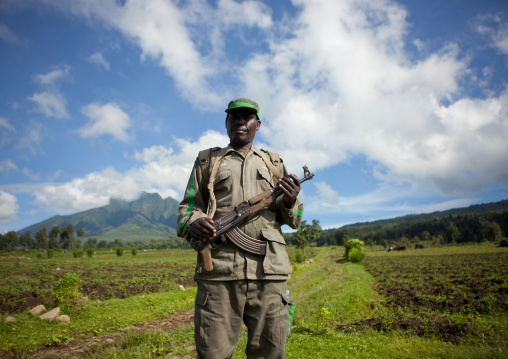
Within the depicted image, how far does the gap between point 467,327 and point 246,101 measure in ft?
27.7

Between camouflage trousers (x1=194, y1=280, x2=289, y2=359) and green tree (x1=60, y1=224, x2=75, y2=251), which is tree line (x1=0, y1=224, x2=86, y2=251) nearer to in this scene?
green tree (x1=60, y1=224, x2=75, y2=251)

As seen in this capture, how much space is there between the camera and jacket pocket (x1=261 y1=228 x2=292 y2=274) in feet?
8.83

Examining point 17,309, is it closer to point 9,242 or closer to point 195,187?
point 195,187

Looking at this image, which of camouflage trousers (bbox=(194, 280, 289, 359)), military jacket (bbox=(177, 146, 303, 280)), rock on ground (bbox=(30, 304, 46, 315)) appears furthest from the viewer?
rock on ground (bbox=(30, 304, 46, 315))

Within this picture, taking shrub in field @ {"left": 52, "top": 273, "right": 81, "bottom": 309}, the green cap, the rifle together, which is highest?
the green cap

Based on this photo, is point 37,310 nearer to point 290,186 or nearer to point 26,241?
point 290,186

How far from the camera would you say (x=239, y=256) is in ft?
8.86

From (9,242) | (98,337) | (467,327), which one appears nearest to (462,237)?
(467,327)

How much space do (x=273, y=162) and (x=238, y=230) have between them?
→ 981mm

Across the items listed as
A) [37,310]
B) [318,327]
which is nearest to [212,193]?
[318,327]

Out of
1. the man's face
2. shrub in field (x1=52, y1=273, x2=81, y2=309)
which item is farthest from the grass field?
the man's face

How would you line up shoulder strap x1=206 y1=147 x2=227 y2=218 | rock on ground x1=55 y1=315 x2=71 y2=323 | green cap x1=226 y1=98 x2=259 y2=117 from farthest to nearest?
rock on ground x1=55 y1=315 x2=71 y2=323, green cap x1=226 y1=98 x2=259 y2=117, shoulder strap x1=206 y1=147 x2=227 y2=218

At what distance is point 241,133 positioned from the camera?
10.3ft

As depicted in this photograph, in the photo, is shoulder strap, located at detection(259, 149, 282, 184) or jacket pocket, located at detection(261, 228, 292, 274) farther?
shoulder strap, located at detection(259, 149, 282, 184)
